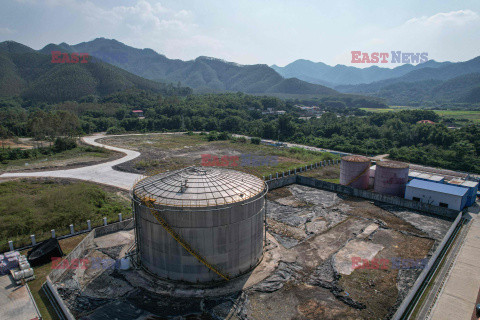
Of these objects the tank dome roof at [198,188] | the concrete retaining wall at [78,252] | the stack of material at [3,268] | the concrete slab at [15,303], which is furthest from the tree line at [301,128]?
the concrete slab at [15,303]

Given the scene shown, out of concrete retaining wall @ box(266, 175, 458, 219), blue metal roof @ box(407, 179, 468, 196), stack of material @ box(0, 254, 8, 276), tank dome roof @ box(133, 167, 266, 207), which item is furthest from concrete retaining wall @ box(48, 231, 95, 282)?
blue metal roof @ box(407, 179, 468, 196)

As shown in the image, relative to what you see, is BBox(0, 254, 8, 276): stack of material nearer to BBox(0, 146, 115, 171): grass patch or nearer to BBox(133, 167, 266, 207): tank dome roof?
BBox(133, 167, 266, 207): tank dome roof

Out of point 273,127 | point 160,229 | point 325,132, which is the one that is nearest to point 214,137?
Result: point 273,127

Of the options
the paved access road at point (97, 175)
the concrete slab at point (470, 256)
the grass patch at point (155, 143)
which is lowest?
the concrete slab at point (470, 256)

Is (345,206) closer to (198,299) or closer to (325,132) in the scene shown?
(198,299)

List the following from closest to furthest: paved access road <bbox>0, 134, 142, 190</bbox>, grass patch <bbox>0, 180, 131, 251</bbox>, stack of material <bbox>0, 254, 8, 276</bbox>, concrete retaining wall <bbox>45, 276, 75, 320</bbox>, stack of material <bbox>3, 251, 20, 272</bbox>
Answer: concrete retaining wall <bbox>45, 276, 75, 320</bbox> → stack of material <bbox>0, 254, 8, 276</bbox> → stack of material <bbox>3, 251, 20, 272</bbox> → grass patch <bbox>0, 180, 131, 251</bbox> → paved access road <bbox>0, 134, 142, 190</bbox>

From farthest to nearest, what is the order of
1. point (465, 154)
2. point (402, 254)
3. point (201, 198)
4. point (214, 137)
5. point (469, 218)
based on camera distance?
point (214, 137) < point (465, 154) < point (469, 218) < point (402, 254) < point (201, 198)

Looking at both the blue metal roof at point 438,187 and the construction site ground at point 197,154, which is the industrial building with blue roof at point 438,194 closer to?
the blue metal roof at point 438,187
